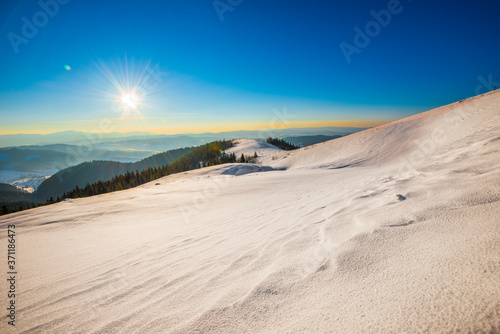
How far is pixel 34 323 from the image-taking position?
1666 millimetres

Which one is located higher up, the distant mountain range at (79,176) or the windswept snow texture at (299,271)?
the distant mountain range at (79,176)

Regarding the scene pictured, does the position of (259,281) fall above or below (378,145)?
below

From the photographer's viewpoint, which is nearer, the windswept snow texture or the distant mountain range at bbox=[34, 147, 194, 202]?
the windswept snow texture

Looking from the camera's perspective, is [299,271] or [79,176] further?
[79,176]

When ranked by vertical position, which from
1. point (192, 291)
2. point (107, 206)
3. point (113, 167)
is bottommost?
point (192, 291)

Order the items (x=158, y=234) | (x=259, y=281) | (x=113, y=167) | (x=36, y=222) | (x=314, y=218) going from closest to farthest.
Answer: (x=259, y=281)
(x=314, y=218)
(x=158, y=234)
(x=36, y=222)
(x=113, y=167)

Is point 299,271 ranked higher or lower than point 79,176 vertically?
lower

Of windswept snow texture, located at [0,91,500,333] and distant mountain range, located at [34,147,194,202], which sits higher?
distant mountain range, located at [34,147,194,202]

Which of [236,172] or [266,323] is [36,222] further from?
[236,172]

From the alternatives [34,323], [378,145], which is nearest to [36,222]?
[34,323]

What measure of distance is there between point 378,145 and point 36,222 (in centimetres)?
1751

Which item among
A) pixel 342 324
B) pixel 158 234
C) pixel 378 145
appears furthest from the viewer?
pixel 378 145

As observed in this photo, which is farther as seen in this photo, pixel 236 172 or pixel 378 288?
pixel 236 172

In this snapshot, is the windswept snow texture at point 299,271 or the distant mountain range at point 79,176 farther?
the distant mountain range at point 79,176
